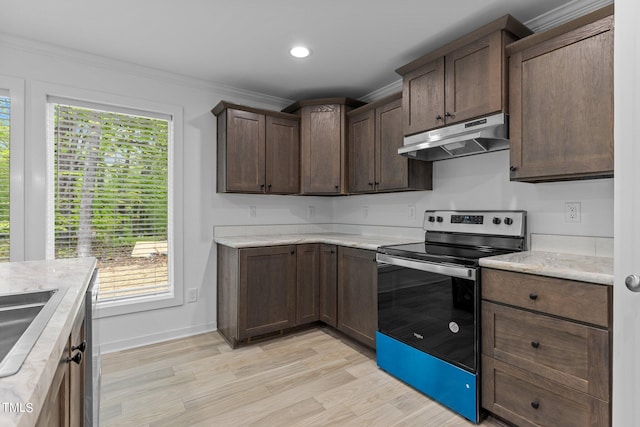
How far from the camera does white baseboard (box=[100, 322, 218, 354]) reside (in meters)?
2.72

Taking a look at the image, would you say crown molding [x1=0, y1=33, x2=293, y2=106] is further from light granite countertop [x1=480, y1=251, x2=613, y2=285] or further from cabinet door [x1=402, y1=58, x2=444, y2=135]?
light granite countertop [x1=480, y1=251, x2=613, y2=285]

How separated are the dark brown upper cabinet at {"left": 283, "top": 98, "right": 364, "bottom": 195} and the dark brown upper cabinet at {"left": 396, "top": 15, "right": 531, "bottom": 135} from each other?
82 centimetres

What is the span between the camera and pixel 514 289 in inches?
65.9

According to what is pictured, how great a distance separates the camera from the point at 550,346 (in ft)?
5.08

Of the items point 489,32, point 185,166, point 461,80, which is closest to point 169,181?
point 185,166

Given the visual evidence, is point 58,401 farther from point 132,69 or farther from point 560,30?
point 132,69

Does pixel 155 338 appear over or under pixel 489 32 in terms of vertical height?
under

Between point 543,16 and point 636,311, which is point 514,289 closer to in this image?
point 636,311

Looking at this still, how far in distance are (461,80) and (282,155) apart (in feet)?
5.70

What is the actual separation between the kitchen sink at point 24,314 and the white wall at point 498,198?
2.47 m

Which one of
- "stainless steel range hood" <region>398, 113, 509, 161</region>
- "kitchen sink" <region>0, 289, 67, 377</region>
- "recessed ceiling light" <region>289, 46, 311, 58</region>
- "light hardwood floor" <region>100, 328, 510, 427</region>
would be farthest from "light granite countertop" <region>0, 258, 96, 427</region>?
"stainless steel range hood" <region>398, 113, 509, 161</region>

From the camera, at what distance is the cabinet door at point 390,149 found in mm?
2732

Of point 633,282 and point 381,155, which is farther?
point 381,155

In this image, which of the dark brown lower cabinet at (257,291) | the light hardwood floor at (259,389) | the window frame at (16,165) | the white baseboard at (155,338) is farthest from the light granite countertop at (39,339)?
the white baseboard at (155,338)
